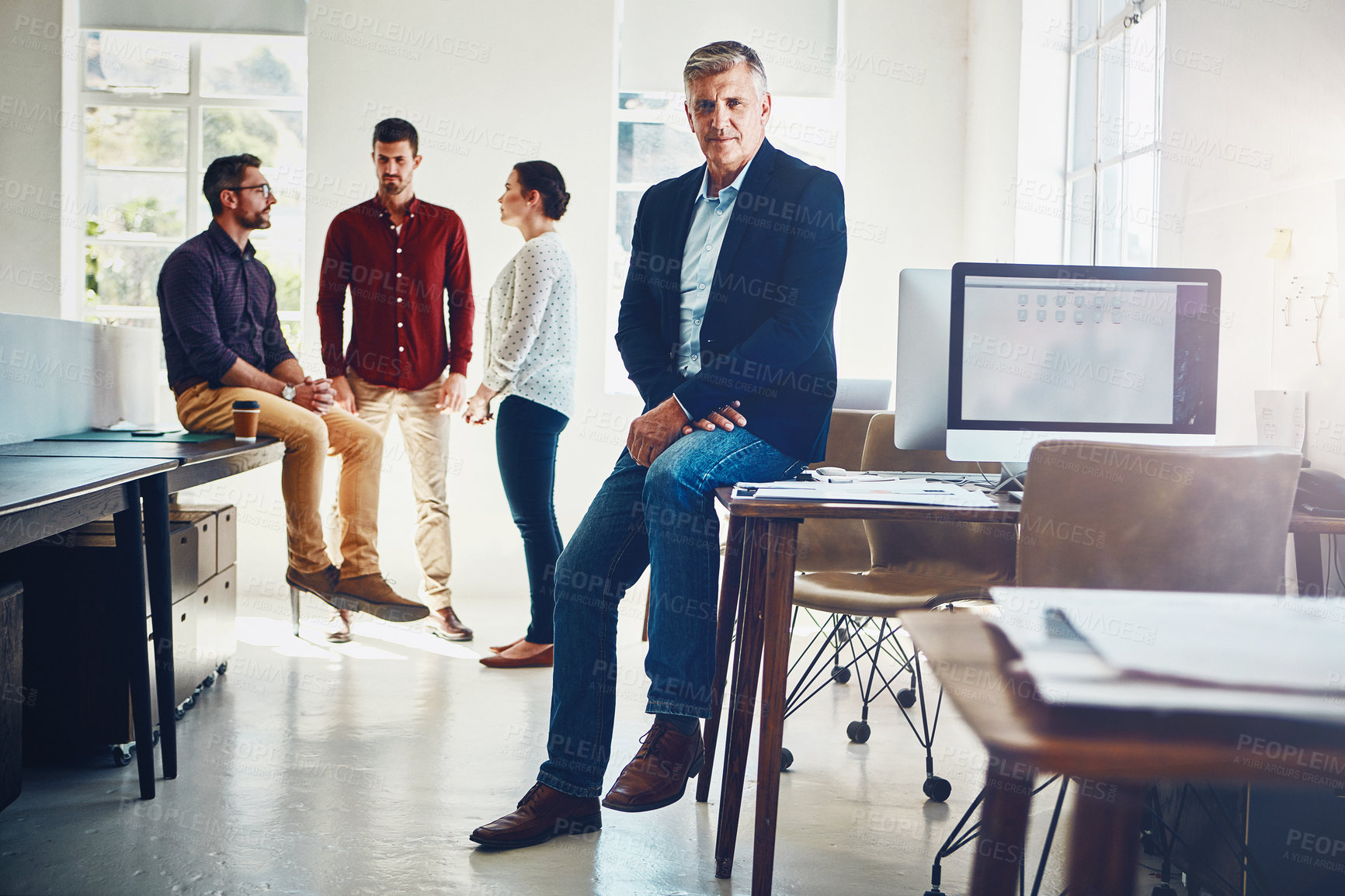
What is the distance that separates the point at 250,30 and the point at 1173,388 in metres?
4.70

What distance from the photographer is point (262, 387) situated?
11.3 ft

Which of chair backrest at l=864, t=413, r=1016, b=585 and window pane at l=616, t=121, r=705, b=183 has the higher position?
window pane at l=616, t=121, r=705, b=183

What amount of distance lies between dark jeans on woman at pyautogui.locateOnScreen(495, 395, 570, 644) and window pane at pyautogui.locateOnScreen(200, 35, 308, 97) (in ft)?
8.94

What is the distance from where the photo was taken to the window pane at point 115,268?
5.16 meters

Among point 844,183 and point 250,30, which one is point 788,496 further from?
point 250,30

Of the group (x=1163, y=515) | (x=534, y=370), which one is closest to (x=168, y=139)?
(x=534, y=370)

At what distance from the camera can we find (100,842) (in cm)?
208

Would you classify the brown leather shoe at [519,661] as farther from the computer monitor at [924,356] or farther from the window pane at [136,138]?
the window pane at [136,138]

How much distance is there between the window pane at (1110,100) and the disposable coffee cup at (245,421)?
132 inches

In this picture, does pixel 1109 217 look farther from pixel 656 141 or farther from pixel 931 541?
pixel 656 141

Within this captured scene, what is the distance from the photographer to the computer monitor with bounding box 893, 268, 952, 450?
221 cm

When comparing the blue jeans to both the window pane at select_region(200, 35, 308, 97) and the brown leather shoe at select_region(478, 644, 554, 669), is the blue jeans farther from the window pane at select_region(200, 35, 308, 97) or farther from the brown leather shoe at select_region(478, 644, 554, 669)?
the window pane at select_region(200, 35, 308, 97)

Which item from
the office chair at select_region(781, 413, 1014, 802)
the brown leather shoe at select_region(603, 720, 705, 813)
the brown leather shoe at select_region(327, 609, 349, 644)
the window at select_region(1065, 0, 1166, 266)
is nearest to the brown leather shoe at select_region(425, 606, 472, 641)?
the brown leather shoe at select_region(327, 609, 349, 644)

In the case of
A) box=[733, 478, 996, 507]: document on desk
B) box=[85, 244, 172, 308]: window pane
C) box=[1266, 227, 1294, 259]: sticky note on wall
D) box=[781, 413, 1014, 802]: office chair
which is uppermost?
box=[85, 244, 172, 308]: window pane
